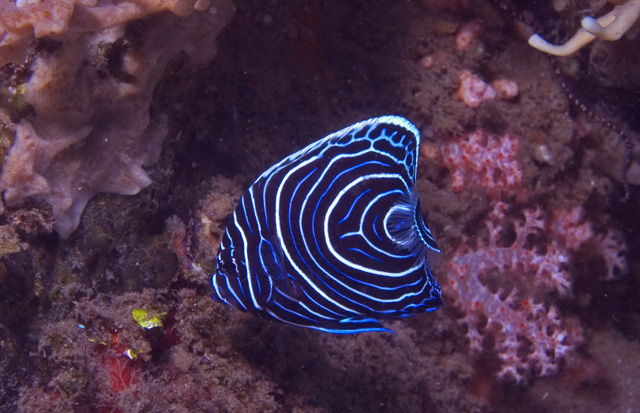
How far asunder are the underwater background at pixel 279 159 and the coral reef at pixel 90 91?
13 millimetres

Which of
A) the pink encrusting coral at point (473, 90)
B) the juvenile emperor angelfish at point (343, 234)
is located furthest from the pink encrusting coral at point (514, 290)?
the juvenile emperor angelfish at point (343, 234)

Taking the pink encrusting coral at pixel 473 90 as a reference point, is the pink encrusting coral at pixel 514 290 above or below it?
below

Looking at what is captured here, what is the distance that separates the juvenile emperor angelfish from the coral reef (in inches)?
48.3

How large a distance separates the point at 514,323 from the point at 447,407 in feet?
3.61

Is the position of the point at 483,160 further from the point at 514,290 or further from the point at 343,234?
the point at 343,234

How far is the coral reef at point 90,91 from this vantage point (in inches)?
95.6

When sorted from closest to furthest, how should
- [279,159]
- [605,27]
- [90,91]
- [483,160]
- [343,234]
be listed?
[343,234], [90,91], [605,27], [279,159], [483,160]

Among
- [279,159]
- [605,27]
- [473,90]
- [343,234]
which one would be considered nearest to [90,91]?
[279,159]

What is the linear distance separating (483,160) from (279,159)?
6.21 feet

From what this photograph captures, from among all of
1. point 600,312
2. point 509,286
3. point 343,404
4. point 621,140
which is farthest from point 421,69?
point 600,312

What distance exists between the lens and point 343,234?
2.17 meters

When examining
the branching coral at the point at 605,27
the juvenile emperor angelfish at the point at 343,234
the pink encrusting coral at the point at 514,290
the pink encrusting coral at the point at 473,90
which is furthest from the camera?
the pink encrusting coral at the point at 514,290

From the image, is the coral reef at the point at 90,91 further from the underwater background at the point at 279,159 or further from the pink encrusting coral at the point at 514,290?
the pink encrusting coral at the point at 514,290

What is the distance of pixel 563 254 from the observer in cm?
447
